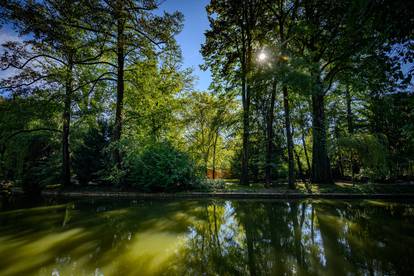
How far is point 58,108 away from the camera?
12.5 m

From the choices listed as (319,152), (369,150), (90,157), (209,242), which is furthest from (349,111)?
(90,157)

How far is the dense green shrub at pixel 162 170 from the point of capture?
11352 mm

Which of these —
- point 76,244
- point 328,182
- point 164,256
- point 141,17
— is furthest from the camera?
point 328,182

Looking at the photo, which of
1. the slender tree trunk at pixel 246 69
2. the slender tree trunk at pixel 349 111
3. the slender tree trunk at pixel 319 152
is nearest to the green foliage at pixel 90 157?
the slender tree trunk at pixel 246 69

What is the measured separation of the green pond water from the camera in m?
3.28

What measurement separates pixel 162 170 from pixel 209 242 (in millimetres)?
7292

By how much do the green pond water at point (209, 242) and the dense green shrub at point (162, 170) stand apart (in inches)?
153

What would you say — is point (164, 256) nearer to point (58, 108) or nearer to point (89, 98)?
point (58, 108)

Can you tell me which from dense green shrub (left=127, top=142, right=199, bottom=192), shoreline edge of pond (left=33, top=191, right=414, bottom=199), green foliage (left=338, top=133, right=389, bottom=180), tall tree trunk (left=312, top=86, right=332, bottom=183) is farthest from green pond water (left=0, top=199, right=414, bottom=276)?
tall tree trunk (left=312, top=86, right=332, bottom=183)

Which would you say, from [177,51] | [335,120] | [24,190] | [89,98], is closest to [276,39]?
[177,51]

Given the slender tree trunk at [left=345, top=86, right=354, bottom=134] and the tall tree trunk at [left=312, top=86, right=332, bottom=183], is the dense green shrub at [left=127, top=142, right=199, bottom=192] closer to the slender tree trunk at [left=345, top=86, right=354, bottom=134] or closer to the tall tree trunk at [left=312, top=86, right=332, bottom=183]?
the tall tree trunk at [left=312, top=86, right=332, bottom=183]

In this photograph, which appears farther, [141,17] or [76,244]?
[141,17]

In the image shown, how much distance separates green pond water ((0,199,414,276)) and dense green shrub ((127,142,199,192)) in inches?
153

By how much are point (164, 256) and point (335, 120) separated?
18447mm
